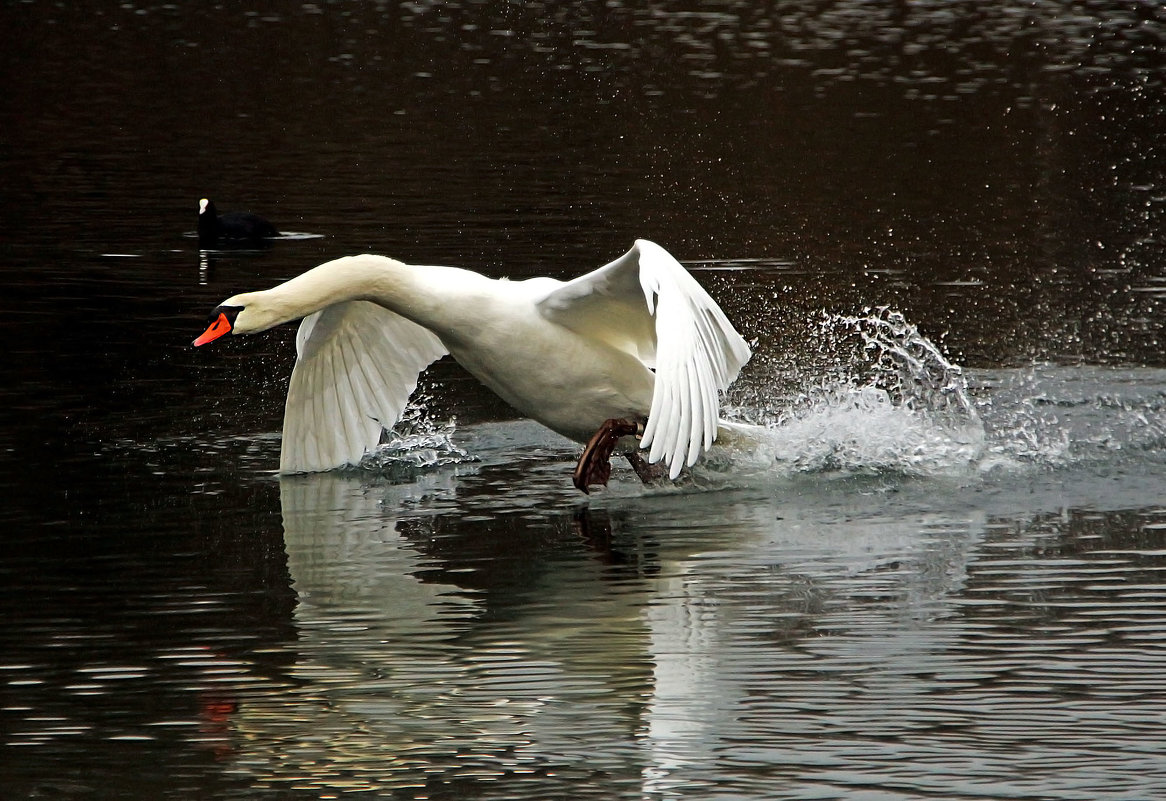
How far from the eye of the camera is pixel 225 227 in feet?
55.4

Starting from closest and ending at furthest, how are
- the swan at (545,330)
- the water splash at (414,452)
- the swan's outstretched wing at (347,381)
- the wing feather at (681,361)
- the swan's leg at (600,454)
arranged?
the wing feather at (681,361) → the swan at (545,330) → the swan's leg at (600,454) → the swan's outstretched wing at (347,381) → the water splash at (414,452)

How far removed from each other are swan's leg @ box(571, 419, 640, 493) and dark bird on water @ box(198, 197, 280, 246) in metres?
8.53

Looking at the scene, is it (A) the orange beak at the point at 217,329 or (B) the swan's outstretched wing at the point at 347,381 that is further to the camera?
(B) the swan's outstretched wing at the point at 347,381

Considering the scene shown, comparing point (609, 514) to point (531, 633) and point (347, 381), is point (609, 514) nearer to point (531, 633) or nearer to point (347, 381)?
point (347, 381)

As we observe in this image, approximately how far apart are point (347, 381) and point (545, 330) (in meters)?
1.62

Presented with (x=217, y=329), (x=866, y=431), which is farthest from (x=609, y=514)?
(x=217, y=329)

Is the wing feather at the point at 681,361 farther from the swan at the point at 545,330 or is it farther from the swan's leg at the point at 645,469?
the swan's leg at the point at 645,469

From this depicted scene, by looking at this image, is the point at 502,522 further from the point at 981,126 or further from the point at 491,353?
the point at 981,126

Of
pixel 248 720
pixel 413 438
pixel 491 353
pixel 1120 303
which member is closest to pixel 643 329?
pixel 491 353

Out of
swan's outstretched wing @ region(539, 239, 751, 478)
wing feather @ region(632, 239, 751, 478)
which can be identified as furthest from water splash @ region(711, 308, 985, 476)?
wing feather @ region(632, 239, 751, 478)

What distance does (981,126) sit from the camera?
2556 cm

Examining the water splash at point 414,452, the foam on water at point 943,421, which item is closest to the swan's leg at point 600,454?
the foam on water at point 943,421

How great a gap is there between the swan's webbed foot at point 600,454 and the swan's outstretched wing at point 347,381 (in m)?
1.49

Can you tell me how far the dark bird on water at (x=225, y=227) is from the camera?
665 inches
